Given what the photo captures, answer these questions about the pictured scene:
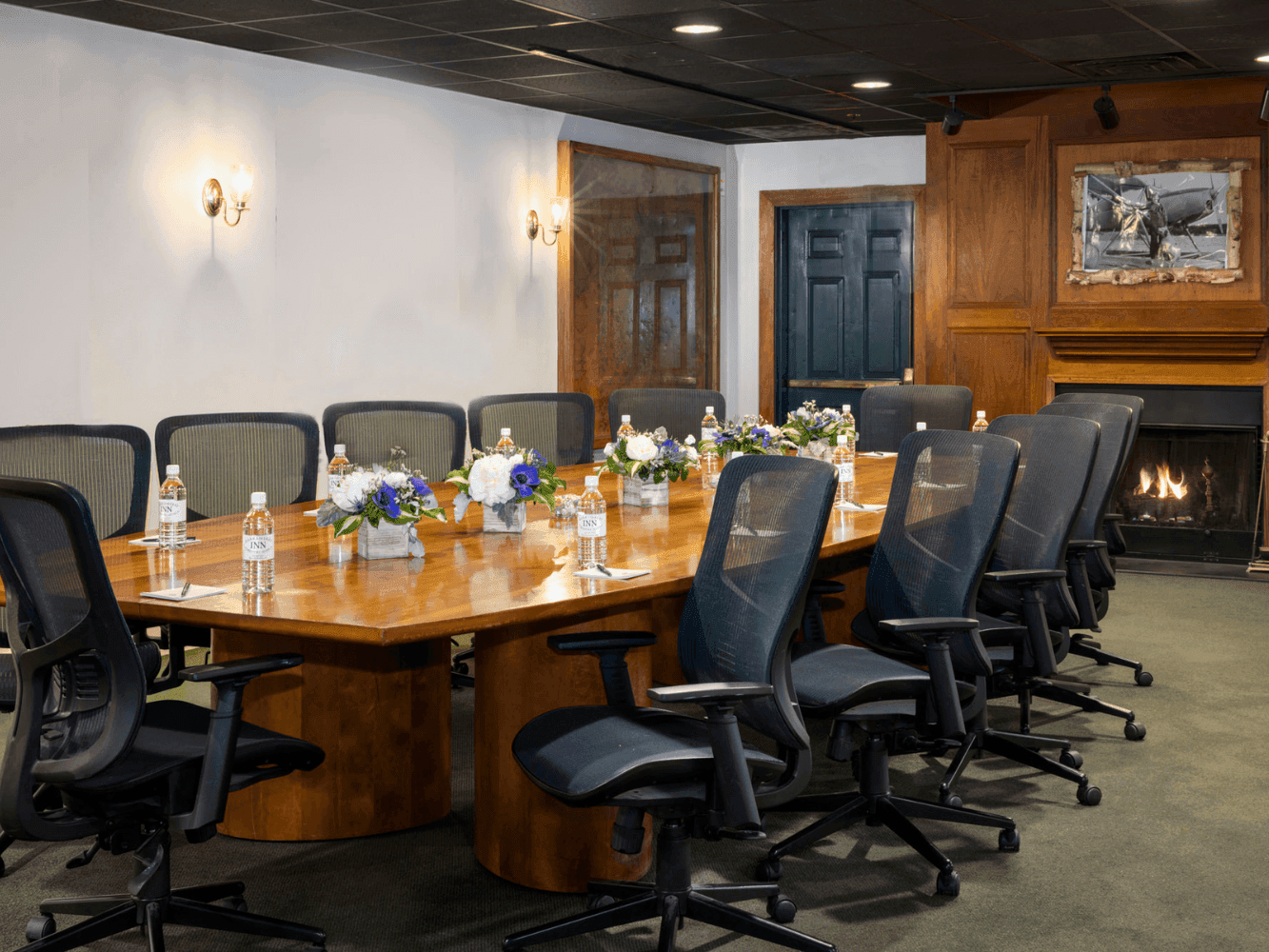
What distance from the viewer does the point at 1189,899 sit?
333 centimetres

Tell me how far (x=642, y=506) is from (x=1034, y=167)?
4.94 m

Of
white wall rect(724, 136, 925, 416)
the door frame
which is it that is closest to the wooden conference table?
the door frame

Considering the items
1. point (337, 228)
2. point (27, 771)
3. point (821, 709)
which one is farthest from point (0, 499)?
point (337, 228)

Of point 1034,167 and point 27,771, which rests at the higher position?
point 1034,167

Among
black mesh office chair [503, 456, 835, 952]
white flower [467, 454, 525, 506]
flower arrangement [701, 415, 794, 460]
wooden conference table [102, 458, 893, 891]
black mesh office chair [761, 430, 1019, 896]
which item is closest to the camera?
black mesh office chair [503, 456, 835, 952]

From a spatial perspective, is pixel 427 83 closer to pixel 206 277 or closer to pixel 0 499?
pixel 206 277

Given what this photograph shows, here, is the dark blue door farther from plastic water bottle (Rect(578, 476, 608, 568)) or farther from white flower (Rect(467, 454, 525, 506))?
plastic water bottle (Rect(578, 476, 608, 568))

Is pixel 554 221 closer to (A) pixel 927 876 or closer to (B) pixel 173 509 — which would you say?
(B) pixel 173 509

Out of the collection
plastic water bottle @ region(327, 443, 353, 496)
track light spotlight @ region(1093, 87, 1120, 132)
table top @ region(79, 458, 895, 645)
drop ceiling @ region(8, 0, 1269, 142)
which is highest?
drop ceiling @ region(8, 0, 1269, 142)

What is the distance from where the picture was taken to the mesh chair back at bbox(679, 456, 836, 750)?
9.05 ft

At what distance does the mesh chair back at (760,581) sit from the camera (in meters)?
2.76

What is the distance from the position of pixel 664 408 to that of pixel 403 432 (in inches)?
68.5

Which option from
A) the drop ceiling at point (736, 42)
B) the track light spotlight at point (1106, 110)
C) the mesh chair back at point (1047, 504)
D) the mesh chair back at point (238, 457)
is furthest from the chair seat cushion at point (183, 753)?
the track light spotlight at point (1106, 110)

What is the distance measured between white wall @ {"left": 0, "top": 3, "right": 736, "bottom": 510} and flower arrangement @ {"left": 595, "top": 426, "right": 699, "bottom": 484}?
9.09 feet
